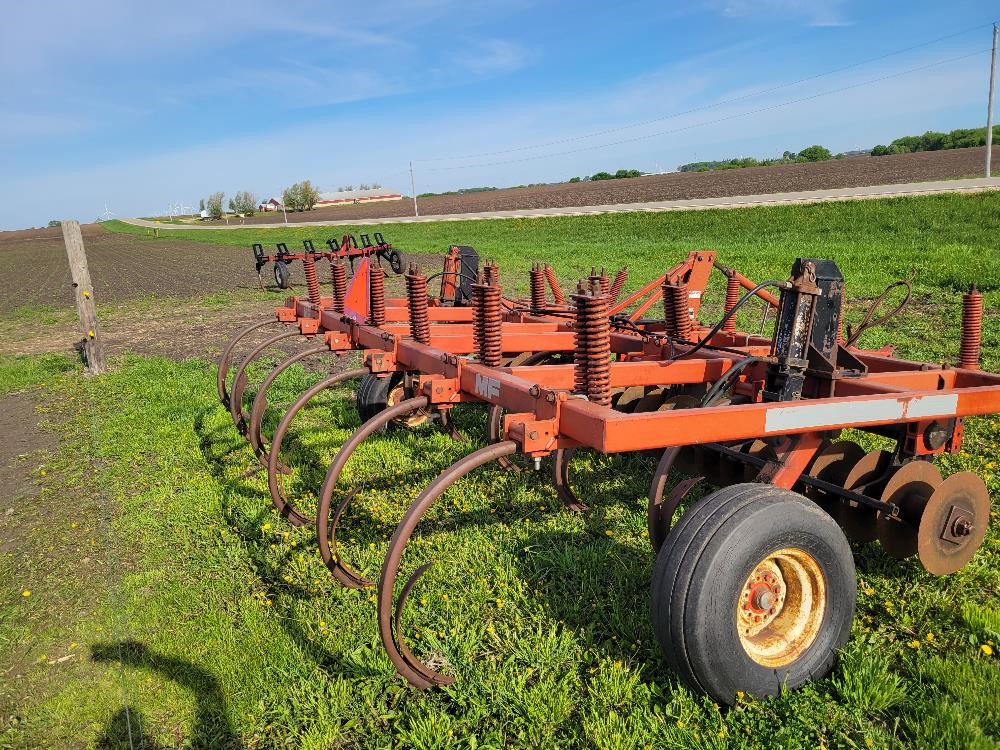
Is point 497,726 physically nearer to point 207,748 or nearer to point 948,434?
point 207,748

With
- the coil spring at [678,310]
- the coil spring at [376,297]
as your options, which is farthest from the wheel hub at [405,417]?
the coil spring at [678,310]

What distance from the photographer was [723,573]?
2363mm

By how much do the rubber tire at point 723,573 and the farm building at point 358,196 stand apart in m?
117

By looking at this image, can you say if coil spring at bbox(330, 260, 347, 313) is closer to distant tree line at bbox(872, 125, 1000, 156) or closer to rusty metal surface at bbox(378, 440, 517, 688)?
rusty metal surface at bbox(378, 440, 517, 688)

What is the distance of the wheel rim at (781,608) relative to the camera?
2.61 metres

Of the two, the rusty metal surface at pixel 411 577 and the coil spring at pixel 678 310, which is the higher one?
the coil spring at pixel 678 310

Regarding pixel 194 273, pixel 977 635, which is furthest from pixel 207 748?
pixel 194 273

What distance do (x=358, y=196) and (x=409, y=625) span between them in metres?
123

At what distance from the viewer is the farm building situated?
115 m

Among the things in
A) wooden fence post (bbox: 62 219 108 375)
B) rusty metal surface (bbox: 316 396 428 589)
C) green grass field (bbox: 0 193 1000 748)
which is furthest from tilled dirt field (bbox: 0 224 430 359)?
rusty metal surface (bbox: 316 396 428 589)

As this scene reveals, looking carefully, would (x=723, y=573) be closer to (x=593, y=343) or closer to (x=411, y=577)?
(x=593, y=343)

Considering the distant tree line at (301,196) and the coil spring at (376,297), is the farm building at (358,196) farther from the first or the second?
the coil spring at (376,297)

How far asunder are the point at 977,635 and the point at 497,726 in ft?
6.61

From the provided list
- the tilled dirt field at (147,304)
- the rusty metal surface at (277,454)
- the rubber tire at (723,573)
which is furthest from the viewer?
the tilled dirt field at (147,304)
